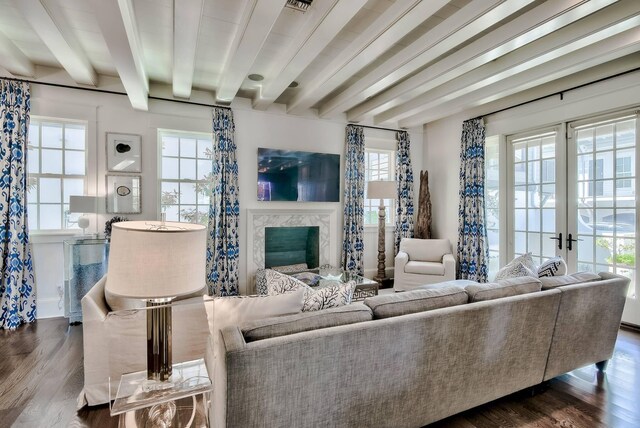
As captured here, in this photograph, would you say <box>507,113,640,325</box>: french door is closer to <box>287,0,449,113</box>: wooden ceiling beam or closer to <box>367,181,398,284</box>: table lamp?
<box>367,181,398,284</box>: table lamp

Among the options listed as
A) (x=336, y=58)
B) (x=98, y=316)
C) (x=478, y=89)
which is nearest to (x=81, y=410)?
(x=98, y=316)

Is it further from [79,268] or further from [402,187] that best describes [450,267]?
[79,268]

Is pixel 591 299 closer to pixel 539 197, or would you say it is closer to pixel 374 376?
pixel 374 376

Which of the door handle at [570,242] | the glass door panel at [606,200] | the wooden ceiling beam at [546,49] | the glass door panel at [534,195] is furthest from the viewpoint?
the glass door panel at [534,195]

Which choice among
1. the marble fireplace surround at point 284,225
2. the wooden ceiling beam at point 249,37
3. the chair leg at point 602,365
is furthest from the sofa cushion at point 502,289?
the marble fireplace surround at point 284,225

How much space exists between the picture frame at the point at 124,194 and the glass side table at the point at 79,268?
544mm

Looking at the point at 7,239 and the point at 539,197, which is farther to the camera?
the point at 539,197

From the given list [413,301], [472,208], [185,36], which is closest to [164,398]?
[413,301]

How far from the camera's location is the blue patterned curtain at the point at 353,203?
5020mm

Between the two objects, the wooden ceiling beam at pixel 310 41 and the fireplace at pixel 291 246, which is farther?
the fireplace at pixel 291 246

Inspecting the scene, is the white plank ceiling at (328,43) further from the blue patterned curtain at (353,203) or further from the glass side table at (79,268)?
the glass side table at (79,268)

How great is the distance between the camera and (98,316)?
2.00 metres

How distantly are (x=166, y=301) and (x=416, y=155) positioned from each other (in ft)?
16.8

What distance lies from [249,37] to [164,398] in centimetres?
258
